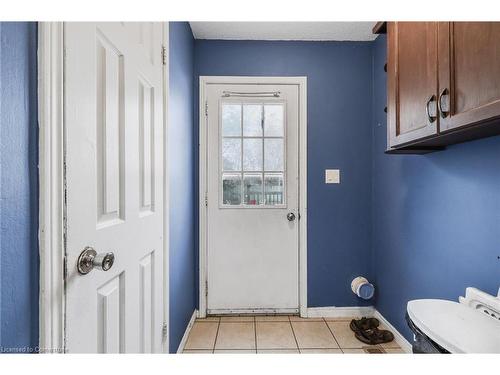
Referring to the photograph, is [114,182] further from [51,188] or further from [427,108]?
[427,108]

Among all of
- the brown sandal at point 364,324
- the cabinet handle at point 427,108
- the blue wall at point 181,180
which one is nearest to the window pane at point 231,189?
the blue wall at point 181,180

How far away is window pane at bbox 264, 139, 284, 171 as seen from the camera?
2.30 m

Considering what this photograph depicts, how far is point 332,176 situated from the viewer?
2309mm

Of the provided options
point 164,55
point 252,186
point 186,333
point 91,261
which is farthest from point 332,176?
point 91,261

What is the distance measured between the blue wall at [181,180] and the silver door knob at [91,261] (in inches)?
31.9

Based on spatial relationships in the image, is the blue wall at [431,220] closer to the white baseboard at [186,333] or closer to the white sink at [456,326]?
the white sink at [456,326]

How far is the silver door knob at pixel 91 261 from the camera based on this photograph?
0.70 metres

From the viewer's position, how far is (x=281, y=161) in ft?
7.55

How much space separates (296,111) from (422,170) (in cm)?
108

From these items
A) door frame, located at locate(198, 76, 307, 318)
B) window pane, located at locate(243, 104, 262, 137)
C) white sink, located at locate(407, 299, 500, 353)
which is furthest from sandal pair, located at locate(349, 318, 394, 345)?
window pane, located at locate(243, 104, 262, 137)

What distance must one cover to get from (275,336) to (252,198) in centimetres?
108

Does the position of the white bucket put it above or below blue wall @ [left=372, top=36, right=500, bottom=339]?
below

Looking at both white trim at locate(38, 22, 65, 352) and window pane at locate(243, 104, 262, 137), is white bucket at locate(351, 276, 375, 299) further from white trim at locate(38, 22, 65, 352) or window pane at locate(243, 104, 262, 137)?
white trim at locate(38, 22, 65, 352)

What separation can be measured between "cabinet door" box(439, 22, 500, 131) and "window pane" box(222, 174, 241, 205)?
1538 mm
